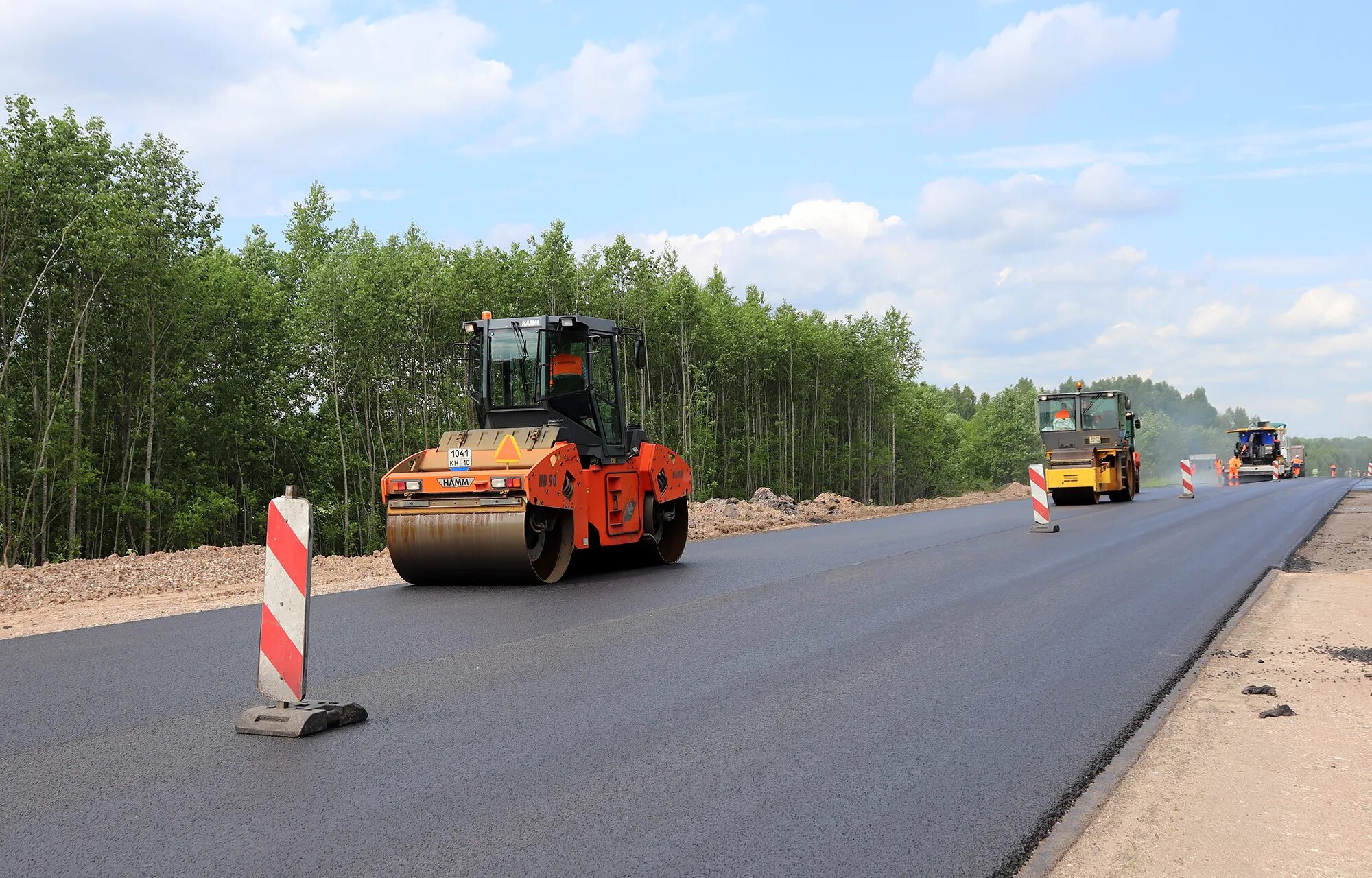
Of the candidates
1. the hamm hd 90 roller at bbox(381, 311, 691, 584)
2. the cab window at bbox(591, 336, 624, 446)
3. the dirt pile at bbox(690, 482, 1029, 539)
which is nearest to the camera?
the hamm hd 90 roller at bbox(381, 311, 691, 584)

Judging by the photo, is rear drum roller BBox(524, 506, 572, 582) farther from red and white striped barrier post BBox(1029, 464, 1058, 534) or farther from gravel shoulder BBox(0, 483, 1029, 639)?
red and white striped barrier post BBox(1029, 464, 1058, 534)

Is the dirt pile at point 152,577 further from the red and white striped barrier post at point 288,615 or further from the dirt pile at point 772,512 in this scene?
the dirt pile at point 772,512

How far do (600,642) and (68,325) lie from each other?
2747 cm

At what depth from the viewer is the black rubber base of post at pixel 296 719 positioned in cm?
548

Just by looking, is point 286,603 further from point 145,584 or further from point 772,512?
point 772,512

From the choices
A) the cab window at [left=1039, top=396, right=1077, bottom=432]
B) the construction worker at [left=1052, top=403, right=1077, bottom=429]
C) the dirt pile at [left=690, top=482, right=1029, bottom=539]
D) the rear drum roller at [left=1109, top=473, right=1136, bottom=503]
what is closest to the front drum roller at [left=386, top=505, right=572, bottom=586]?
the dirt pile at [left=690, top=482, right=1029, bottom=539]

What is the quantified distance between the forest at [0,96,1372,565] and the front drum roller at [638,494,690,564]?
682 cm

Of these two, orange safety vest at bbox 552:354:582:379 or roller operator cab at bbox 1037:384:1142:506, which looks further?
roller operator cab at bbox 1037:384:1142:506

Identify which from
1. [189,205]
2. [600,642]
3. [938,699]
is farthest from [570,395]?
[189,205]

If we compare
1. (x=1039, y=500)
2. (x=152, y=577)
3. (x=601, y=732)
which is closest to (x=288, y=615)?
(x=601, y=732)

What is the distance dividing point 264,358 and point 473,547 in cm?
3256

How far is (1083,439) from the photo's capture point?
2969 cm

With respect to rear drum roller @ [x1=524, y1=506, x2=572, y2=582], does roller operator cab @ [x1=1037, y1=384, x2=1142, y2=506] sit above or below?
above

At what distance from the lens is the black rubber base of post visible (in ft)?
18.0
